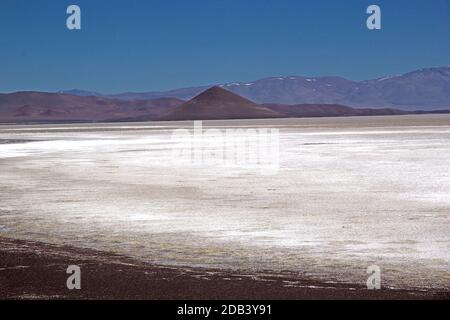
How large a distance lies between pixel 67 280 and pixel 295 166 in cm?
1451

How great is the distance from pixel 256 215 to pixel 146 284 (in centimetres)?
486

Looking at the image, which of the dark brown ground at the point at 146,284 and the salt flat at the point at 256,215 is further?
the salt flat at the point at 256,215

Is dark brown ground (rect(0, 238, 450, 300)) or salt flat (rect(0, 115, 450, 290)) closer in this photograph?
dark brown ground (rect(0, 238, 450, 300))

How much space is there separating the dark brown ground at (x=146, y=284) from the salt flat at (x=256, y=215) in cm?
36

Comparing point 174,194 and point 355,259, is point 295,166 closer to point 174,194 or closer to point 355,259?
point 174,194

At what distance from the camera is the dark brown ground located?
6.57m

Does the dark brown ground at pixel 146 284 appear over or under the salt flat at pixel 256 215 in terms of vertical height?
under

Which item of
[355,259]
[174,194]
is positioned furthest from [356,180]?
[355,259]

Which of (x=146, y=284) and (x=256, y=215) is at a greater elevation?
(x=256, y=215)

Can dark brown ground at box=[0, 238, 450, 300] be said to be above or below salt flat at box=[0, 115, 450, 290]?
below

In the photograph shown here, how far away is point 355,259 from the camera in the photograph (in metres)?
8.15

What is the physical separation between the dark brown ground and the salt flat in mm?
360

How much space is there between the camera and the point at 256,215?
1173cm

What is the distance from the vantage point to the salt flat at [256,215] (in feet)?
26.9
